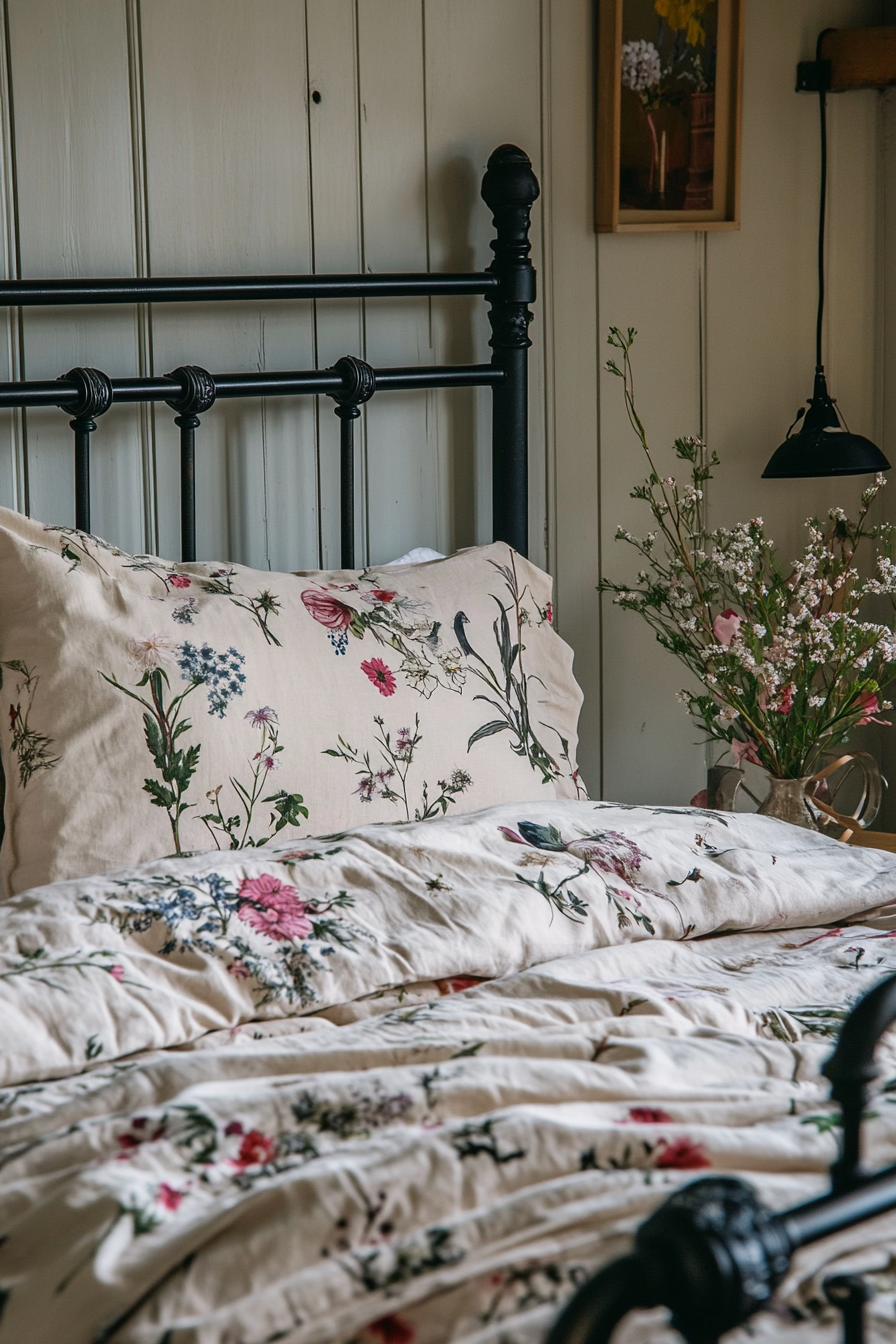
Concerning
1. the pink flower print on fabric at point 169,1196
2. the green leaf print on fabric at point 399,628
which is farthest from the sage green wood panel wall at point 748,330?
the pink flower print on fabric at point 169,1196

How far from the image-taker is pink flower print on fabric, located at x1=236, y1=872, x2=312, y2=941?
997 mm

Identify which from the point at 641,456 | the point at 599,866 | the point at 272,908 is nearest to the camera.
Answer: the point at 272,908

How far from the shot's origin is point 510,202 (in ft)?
5.87

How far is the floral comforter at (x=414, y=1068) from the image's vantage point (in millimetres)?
582

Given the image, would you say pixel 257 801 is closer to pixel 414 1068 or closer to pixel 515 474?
pixel 414 1068

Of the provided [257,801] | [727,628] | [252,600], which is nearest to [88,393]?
[252,600]

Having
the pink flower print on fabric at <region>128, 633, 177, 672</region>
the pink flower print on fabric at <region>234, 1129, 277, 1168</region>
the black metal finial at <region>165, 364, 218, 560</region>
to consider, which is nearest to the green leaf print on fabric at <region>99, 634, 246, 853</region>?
the pink flower print on fabric at <region>128, 633, 177, 672</region>

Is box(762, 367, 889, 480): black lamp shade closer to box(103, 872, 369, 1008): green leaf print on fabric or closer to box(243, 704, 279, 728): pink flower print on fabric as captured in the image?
box(243, 704, 279, 728): pink flower print on fabric

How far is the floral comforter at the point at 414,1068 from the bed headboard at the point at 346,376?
0.65 meters

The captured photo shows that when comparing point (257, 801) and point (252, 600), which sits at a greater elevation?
point (252, 600)

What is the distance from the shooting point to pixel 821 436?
1977 mm

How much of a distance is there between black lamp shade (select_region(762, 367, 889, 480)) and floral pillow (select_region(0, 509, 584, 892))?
703mm

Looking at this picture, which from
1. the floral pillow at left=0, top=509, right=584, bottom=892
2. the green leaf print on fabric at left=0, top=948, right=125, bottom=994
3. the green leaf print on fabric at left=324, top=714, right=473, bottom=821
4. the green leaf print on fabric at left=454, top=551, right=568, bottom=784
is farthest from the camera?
the green leaf print on fabric at left=454, top=551, right=568, bottom=784

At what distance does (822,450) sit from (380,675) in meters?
0.91
